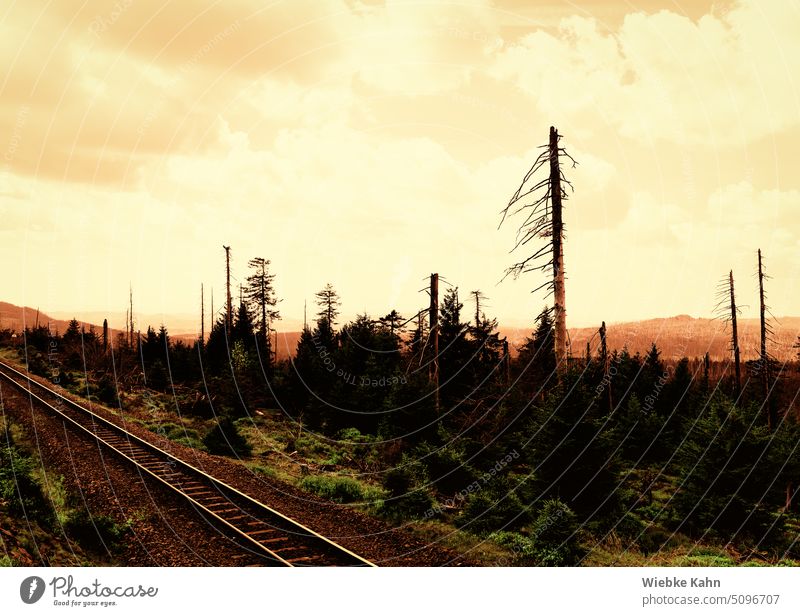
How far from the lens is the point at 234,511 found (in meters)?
10.3

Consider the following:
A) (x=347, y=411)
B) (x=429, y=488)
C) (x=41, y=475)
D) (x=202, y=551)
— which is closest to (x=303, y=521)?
(x=202, y=551)

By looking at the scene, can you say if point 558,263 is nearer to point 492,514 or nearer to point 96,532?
point 492,514

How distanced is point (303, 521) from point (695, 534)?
1095 centimetres

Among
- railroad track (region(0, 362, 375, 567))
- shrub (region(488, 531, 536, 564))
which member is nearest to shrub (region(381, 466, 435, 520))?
shrub (region(488, 531, 536, 564))

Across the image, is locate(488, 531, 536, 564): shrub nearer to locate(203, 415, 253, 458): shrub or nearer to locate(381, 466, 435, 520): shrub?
locate(381, 466, 435, 520): shrub

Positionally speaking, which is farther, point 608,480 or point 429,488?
point 429,488

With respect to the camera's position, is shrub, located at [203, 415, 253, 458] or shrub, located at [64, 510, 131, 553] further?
shrub, located at [203, 415, 253, 458]

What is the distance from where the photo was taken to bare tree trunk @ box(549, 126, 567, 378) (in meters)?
10.1

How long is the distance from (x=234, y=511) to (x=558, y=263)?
8996 mm

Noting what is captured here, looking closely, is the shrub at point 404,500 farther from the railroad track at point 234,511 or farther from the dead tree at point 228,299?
the dead tree at point 228,299

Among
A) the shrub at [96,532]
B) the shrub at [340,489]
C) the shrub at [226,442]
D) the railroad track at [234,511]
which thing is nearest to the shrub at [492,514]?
the shrub at [340,489]

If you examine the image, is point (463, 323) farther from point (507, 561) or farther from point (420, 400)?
point (507, 561)

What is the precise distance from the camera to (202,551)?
8.34m

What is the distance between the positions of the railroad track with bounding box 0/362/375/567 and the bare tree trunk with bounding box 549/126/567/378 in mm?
5814
